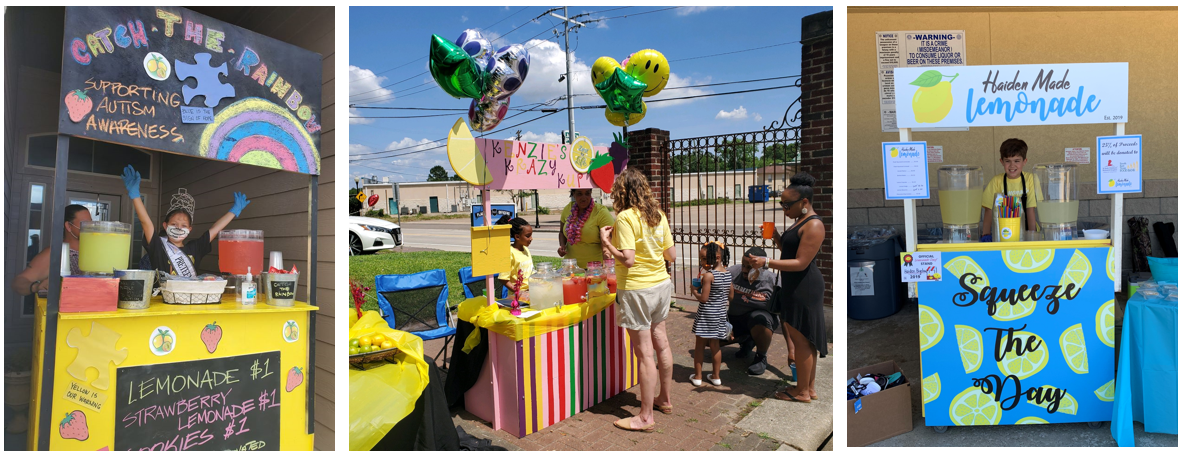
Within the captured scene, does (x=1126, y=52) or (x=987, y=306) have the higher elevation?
(x=1126, y=52)

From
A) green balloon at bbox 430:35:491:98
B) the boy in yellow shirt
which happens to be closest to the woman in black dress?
the boy in yellow shirt

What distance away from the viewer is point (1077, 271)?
3.14 meters

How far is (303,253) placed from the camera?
3.45 metres

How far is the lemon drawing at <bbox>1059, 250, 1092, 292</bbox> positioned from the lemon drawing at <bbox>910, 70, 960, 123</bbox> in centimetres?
103

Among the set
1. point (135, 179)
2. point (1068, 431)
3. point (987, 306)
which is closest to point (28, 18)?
point (135, 179)

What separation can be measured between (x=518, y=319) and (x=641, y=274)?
73cm

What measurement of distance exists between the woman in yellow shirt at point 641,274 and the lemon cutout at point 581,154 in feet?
1.97

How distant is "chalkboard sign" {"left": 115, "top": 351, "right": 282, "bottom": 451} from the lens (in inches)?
92.4

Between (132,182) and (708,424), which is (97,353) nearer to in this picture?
(132,182)

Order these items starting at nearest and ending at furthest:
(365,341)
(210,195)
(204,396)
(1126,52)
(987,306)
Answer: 1. (204,396)
2. (365,341)
3. (987,306)
4. (210,195)
5. (1126,52)

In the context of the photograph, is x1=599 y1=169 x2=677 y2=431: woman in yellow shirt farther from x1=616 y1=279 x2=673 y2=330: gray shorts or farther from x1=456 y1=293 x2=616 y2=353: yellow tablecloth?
x1=456 y1=293 x2=616 y2=353: yellow tablecloth

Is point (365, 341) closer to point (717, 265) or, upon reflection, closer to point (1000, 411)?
point (717, 265)

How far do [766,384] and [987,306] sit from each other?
4.90ft

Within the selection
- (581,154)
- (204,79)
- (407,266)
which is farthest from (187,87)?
(407,266)
